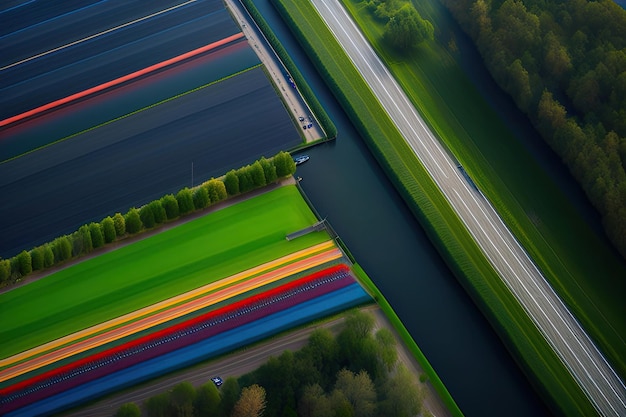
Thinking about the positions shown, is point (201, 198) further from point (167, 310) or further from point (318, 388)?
point (318, 388)

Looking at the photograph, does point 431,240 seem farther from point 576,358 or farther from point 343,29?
point 343,29

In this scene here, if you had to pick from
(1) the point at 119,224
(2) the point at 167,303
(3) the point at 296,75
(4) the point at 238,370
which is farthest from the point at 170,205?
(3) the point at 296,75

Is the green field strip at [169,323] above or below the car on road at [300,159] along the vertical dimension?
below

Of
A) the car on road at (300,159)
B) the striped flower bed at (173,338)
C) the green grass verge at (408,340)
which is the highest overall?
the car on road at (300,159)

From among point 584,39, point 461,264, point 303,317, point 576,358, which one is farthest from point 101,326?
point 584,39

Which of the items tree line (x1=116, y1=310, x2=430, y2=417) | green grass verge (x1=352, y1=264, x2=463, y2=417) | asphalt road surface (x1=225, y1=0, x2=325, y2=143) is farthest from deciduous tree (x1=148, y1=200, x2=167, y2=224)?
green grass verge (x1=352, y1=264, x2=463, y2=417)

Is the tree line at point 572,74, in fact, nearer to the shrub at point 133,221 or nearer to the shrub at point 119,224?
the shrub at point 133,221

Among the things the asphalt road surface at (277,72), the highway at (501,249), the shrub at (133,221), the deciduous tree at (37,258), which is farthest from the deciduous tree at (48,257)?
the highway at (501,249)
